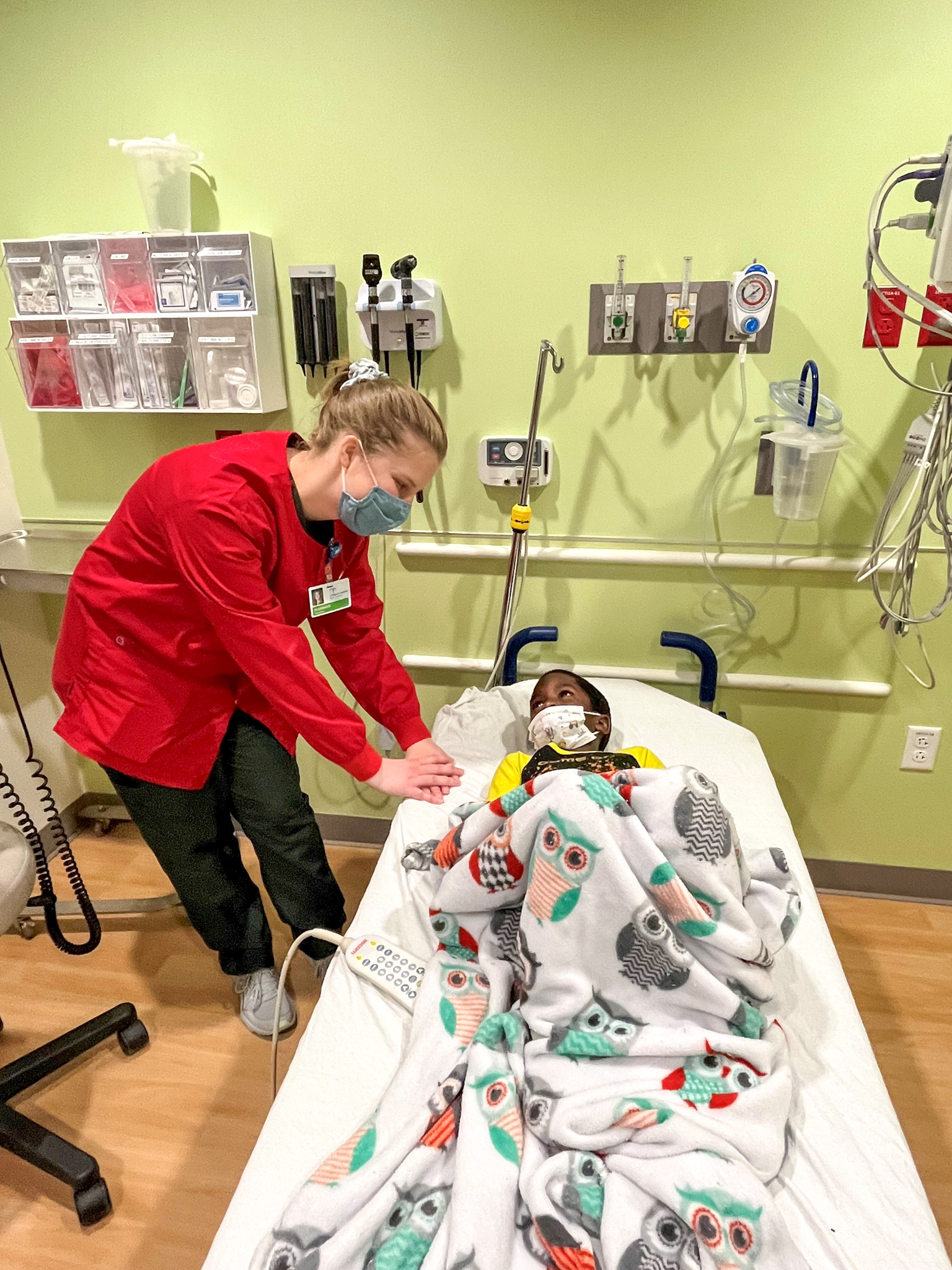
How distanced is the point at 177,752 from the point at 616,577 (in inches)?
43.2

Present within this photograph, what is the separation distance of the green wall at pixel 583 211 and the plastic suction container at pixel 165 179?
0.30 feet

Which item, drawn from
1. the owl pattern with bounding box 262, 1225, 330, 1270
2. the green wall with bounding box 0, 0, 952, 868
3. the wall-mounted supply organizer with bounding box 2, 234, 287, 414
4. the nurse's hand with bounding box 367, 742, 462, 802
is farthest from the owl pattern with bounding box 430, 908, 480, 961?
the wall-mounted supply organizer with bounding box 2, 234, 287, 414

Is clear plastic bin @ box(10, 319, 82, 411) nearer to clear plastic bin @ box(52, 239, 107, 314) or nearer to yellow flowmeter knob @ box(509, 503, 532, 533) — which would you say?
clear plastic bin @ box(52, 239, 107, 314)

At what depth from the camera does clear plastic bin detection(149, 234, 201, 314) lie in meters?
1.77

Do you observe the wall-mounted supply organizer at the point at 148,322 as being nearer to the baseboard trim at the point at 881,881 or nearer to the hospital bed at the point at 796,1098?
the hospital bed at the point at 796,1098

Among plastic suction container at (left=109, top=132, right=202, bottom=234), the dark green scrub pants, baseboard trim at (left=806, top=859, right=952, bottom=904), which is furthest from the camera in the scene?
baseboard trim at (left=806, top=859, right=952, bottom=904)

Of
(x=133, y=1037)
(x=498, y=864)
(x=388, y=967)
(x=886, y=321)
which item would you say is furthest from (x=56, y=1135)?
(x=886, y=321)

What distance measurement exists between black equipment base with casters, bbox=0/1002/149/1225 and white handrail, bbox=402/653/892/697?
1100mm

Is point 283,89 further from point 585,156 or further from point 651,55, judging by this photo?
point 651,55

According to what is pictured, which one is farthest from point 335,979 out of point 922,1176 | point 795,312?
point 795,312

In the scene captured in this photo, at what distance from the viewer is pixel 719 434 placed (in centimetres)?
183

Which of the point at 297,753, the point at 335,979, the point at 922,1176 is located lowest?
the point at 922,1176

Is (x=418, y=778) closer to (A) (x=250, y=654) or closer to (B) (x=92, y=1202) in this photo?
(A) (x=250, y=654)

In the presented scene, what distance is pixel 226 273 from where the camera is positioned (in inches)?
69.9
